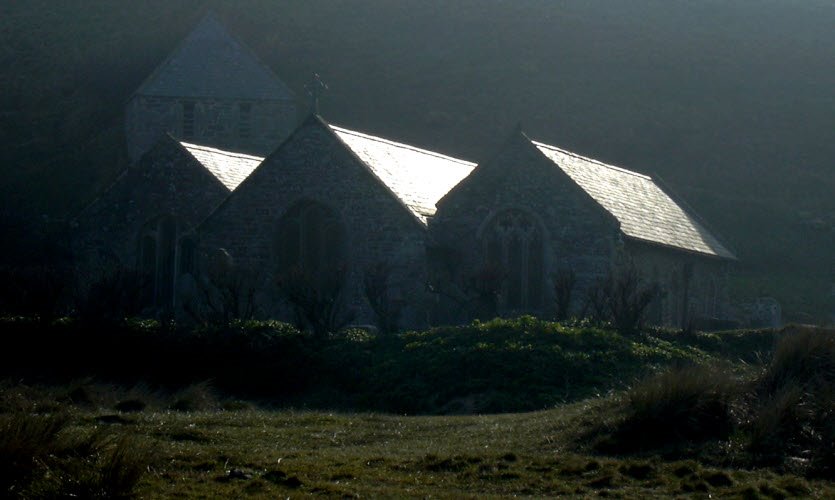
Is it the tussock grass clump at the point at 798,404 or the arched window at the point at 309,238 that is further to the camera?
the arched window at the point at 309,238

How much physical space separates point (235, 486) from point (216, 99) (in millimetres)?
42837

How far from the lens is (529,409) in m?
20.9

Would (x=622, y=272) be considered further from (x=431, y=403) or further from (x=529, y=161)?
(x=431, y=403)

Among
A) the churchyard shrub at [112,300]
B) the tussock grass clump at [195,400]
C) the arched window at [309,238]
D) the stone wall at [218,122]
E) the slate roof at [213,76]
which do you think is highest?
the slate roof at [213,76]

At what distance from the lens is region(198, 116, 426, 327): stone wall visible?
32469 millimetres

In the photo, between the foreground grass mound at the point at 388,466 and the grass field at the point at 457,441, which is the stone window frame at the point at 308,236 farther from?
the foreground grass mound at the point at 388,466

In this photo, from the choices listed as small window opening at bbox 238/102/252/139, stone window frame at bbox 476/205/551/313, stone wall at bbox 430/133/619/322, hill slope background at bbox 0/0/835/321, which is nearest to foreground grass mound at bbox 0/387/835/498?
stone wall at bbox 430/133/619/322

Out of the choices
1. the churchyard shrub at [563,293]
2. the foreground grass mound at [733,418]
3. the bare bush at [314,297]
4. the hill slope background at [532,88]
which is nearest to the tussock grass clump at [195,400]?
the bare bush at [314,297]

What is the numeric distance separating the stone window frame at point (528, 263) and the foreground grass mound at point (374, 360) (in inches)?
270

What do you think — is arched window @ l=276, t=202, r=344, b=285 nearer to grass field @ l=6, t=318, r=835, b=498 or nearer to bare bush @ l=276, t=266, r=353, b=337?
bare bush @ l=276, t=266, r=353, b=337

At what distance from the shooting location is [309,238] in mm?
34094

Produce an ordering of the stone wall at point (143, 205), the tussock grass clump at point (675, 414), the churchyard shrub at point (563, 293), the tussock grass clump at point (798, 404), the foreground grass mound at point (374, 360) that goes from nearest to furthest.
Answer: the tussock grass clump at point (798, 404) → the tussock grass clump at point (675, 414) → the foreground grass mound at point (374, 360) → the churchyard shrub at point (563, 293) → the stone wall at point (143, 205)

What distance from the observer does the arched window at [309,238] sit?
111 ft

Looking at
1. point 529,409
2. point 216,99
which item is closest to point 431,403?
point 529,409
